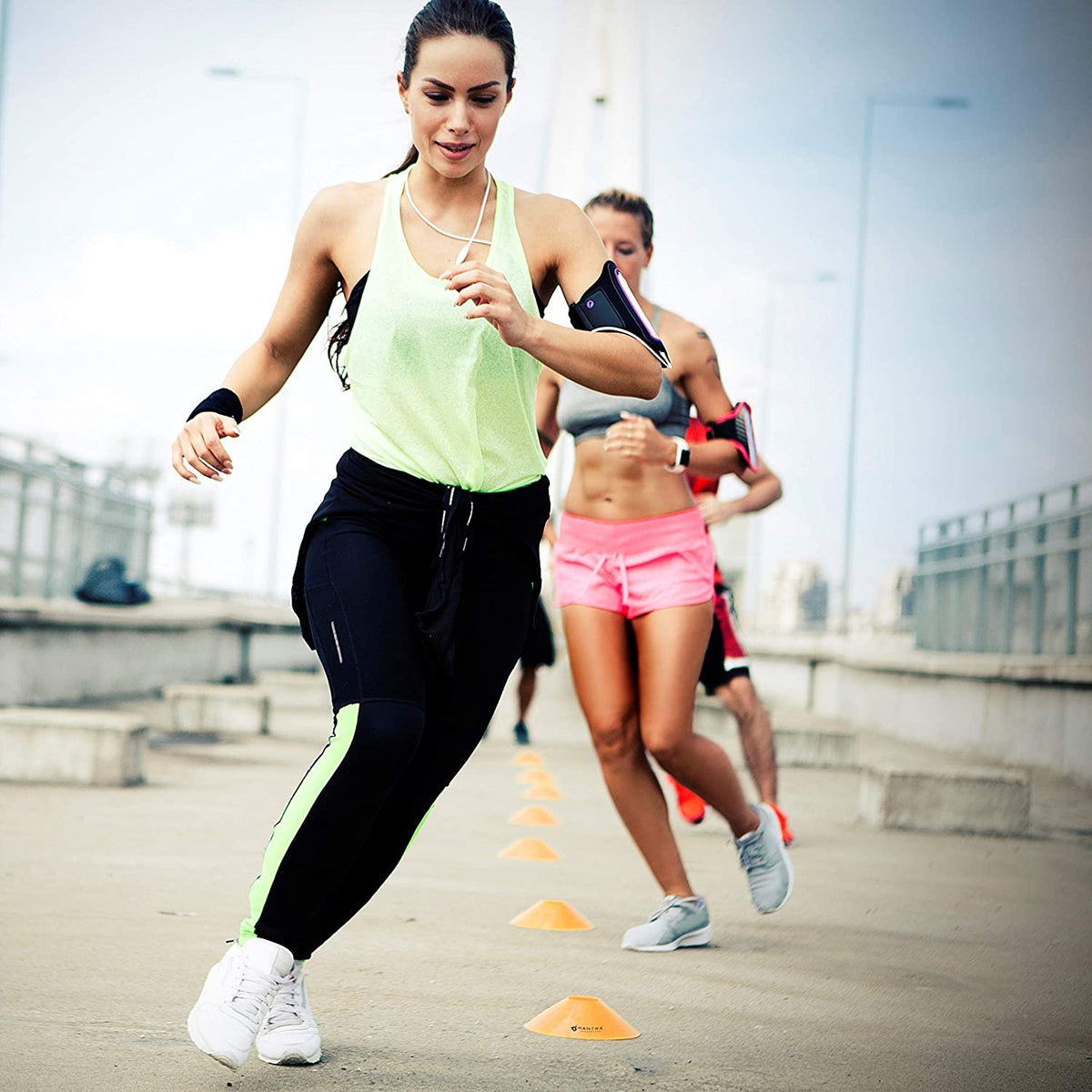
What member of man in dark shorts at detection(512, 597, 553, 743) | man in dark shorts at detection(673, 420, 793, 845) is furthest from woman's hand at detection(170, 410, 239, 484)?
man in dark shorts at detection(512, 597, 553, 743)

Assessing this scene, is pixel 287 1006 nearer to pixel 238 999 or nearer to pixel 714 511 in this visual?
pixel 238 999

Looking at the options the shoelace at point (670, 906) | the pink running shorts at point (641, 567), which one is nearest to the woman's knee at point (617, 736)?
the pink running shorts at point (641, 567)

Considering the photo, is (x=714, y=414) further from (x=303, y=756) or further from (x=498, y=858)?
(x=303, y=756)

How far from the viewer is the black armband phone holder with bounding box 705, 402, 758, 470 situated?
196 inches

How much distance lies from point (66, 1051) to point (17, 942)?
3.77 ft

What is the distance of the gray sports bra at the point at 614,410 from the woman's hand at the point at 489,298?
84.8 inches

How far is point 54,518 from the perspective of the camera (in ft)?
48.0

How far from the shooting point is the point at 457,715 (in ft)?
10.5

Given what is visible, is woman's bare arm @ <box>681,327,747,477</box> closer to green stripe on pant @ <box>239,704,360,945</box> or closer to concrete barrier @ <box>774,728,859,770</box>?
green stripe on pant @ <box>239,704,360,945</box>

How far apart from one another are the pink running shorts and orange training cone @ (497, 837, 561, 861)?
75.8 inches

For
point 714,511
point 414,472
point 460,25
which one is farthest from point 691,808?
point 460,25

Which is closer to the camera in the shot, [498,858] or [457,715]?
[457,715]

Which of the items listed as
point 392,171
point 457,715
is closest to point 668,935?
point 457,715

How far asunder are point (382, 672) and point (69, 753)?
18.8ft
